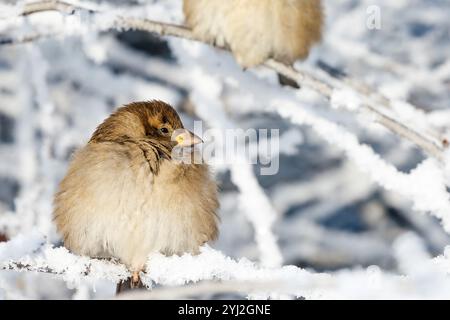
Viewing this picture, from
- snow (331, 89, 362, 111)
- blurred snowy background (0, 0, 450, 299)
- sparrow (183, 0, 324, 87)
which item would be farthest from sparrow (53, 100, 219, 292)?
blurred snowy background (0, 0, 450, 299)

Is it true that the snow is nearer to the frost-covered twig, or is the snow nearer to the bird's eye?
the frost-covered twig

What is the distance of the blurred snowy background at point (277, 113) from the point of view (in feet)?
20.9

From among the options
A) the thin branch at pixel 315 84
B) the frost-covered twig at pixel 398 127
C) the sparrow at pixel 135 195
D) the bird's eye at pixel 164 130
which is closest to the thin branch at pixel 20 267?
the sparrow at pixel 135 195

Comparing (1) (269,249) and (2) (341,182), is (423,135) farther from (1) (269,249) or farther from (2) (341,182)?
(2) (341,182)

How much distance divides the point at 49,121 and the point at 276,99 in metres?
1.46

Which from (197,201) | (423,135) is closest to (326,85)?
(423,135)

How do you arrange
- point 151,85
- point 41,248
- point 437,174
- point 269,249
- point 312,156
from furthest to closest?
point 312,156, point 151,85, point 269,249, point 437,174, point 41,248

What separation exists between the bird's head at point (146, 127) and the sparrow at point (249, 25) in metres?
1.54

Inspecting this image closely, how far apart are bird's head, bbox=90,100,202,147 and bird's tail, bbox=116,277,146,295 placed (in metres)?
0.59

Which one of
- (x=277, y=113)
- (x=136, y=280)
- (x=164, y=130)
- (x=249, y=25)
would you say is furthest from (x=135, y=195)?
(x=277, y=113)

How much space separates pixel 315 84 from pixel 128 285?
1437mm

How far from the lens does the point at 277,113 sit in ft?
22.6

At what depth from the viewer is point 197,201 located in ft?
12.8

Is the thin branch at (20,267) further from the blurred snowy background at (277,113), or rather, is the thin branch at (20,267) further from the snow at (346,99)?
the blurred snowy background at (277,113)
